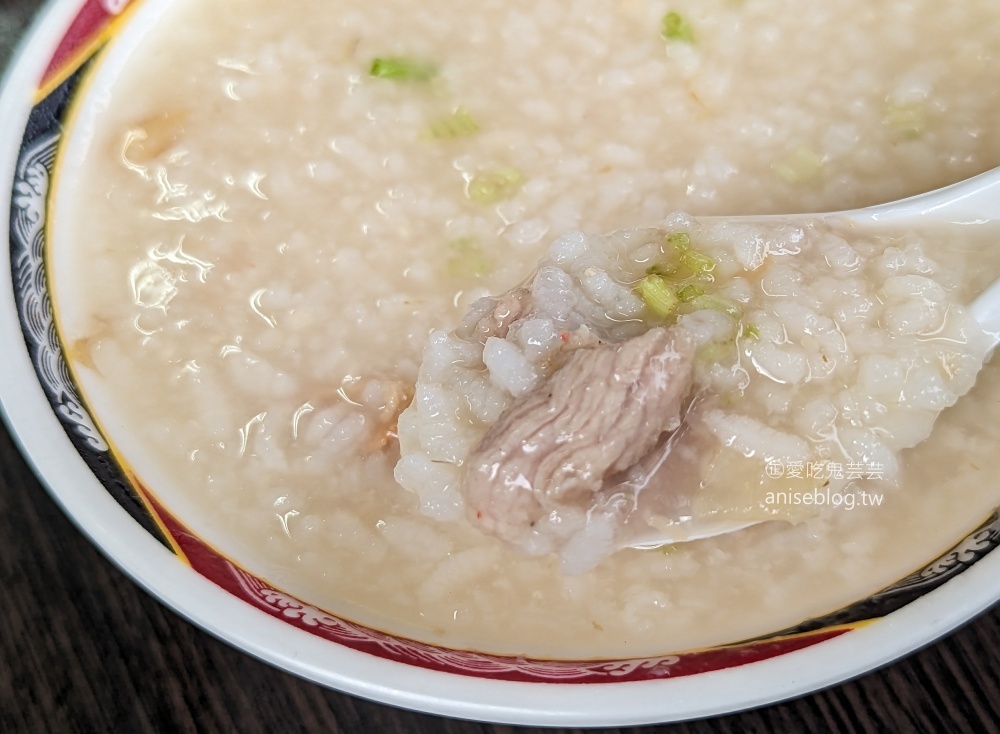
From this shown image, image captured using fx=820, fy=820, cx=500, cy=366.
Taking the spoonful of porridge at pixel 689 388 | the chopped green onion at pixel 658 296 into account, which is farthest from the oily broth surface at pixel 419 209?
the chopped green onion at pixel 658 296

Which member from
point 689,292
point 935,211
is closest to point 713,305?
point 689,292

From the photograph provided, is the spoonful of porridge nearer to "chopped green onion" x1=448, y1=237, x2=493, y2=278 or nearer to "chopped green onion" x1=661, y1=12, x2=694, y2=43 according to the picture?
"chopped green onion" x1=448, y1=237, x2=493, y2=278

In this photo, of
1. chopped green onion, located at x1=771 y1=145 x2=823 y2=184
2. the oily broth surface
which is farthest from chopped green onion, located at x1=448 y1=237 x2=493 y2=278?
chopped green onion, located at x1=771 y1=145 x2=823 y2=184

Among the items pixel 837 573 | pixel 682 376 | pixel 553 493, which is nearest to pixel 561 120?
pixel 682 376

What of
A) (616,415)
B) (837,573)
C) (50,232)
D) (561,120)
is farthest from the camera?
(561,120)

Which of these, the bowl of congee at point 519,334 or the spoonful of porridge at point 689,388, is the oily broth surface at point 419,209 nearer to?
the bowl of congee at point 519,334

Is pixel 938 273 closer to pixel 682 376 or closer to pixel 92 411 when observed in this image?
pixel 682 376
